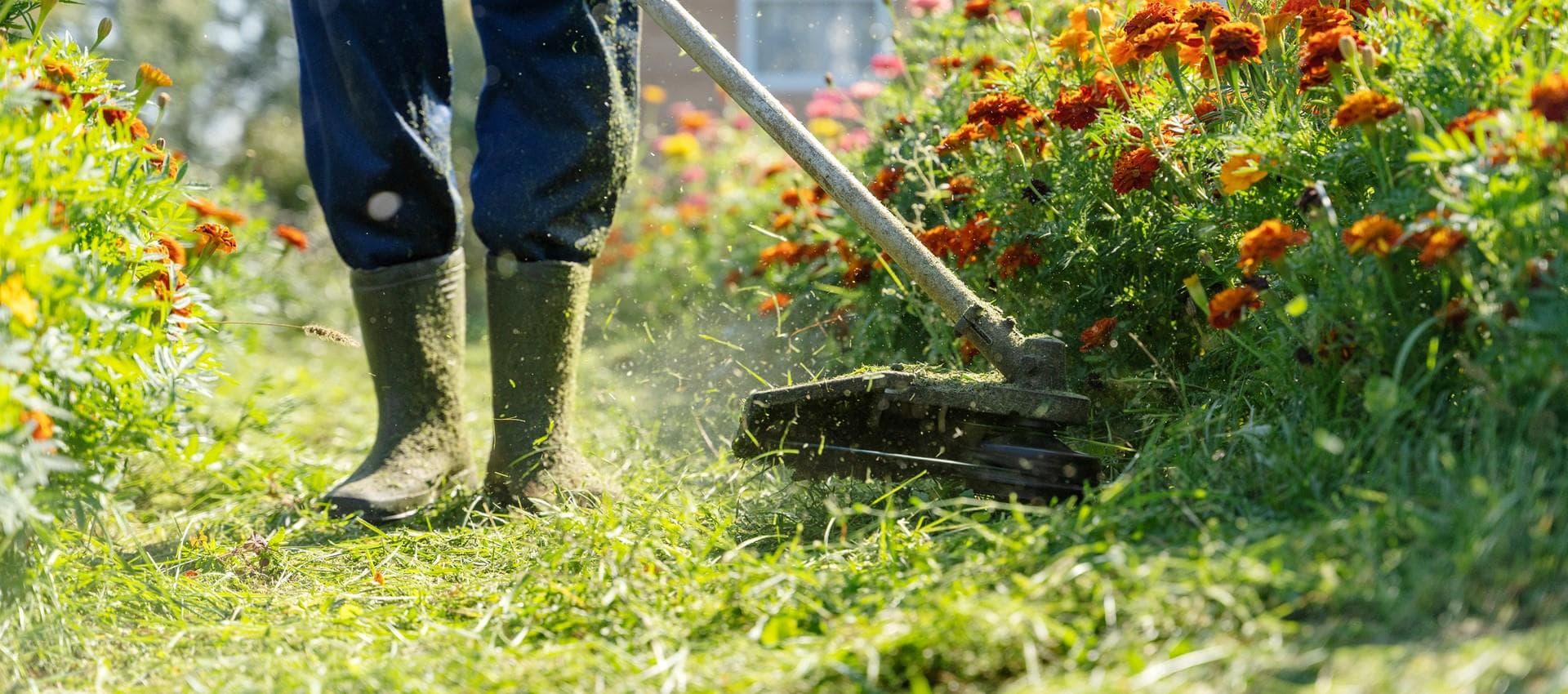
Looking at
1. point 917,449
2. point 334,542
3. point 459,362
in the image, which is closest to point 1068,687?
point 917,449

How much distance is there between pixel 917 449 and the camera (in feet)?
6.73

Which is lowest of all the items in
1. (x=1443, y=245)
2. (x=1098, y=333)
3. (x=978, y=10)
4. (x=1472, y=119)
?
(x=1098, y=333)

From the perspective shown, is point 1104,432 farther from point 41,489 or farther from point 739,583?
point 41,489

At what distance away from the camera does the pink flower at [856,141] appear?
11.4ft

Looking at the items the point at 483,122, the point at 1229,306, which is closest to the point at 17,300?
the point at 483,122

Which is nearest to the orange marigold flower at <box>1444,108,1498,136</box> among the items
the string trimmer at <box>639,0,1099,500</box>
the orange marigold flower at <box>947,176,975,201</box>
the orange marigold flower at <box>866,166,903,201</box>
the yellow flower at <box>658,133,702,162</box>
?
the string trimmer at <box>639,0,1099,500</box>

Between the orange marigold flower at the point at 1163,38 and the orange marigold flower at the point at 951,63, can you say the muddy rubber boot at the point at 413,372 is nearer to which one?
the orange marigold flower at the point at 951,63

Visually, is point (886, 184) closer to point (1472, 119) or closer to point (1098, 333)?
point (1098, 333)

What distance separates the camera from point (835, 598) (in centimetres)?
157

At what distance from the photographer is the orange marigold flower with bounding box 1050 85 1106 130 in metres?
2.18

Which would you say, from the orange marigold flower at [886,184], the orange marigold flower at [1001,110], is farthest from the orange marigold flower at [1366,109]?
the orange marigold flower at [886,184]

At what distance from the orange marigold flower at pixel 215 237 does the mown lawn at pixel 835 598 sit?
508mm

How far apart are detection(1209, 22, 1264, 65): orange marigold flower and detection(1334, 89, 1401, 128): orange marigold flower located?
0.32 metres

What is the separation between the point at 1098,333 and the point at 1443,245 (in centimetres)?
81
